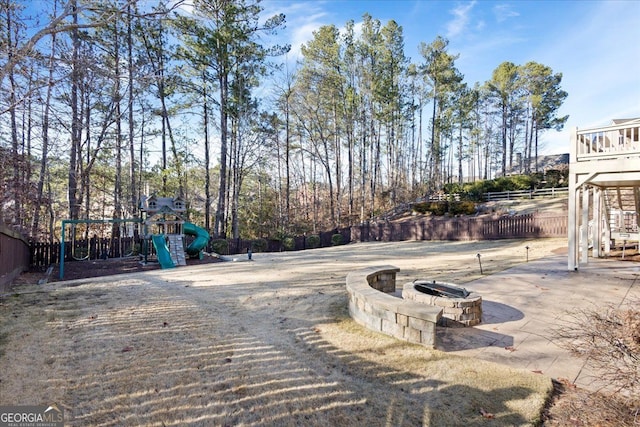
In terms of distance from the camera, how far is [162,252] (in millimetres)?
9984

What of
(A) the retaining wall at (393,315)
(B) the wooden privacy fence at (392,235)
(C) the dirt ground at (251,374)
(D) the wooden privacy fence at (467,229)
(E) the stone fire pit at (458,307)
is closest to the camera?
(C) the dirt ground at (251,374)

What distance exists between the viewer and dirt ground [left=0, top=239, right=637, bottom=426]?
6.74 ft

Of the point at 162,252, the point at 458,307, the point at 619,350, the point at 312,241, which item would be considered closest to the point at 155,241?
the point at 162,252

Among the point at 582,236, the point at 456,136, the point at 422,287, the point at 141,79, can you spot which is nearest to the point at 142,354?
the point at 422,287

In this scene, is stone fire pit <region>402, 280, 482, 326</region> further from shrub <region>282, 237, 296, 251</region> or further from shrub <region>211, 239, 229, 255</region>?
shrub <region>282, 237, 296, 251</region>

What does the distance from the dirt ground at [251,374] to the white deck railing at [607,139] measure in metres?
5.66

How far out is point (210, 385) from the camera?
2.42m

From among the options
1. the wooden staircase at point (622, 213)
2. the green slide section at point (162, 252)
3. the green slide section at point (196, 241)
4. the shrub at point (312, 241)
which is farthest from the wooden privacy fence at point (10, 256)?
the wooden staircase at point (622, 213)

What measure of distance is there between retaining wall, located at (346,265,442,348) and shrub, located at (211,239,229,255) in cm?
1118

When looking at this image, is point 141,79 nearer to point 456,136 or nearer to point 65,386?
point 65,386

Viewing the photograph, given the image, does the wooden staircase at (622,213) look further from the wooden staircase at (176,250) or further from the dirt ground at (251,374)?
the wooden staircase at (176,250)

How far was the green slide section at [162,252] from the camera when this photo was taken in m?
9.77

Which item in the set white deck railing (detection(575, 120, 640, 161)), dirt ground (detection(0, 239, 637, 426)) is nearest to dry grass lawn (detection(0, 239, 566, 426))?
dirt ground (detection(0, 239, 637, 426))

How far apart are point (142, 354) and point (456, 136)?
1297 inches
